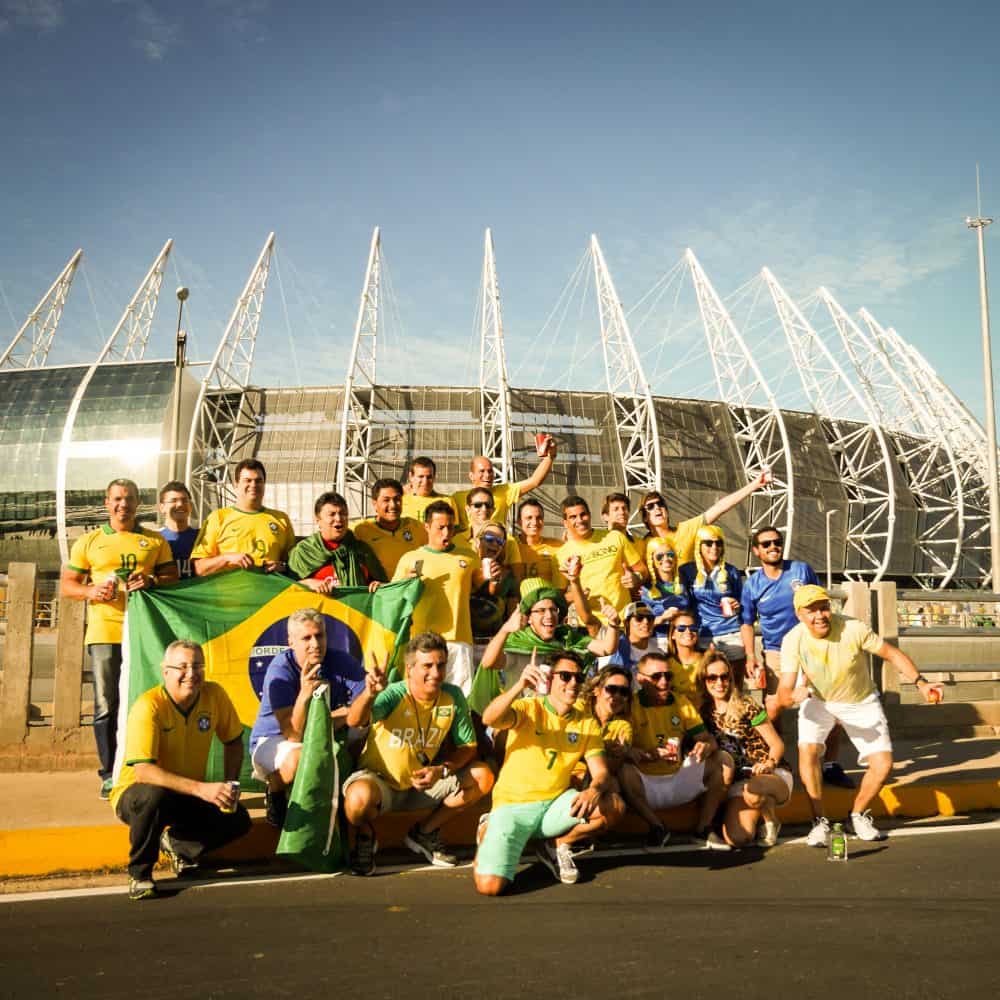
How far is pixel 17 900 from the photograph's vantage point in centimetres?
451

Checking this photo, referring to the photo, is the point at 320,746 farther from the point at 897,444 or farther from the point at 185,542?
the point at 897,444

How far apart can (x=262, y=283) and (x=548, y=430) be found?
2091cm

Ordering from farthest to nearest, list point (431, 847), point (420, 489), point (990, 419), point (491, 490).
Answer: point (990, 419), point (420, 489), point (491, 490), point (431, 847)

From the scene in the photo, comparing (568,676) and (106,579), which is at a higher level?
(106,579)

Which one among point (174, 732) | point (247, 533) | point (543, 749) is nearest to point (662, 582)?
point (543, 749)

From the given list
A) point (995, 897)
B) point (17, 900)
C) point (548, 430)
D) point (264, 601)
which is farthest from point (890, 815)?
point (548, 430)

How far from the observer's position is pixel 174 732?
477 centimetres

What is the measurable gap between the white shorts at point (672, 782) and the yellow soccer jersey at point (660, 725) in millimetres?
41

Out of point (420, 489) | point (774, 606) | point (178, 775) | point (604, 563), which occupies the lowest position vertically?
point (178, 775)

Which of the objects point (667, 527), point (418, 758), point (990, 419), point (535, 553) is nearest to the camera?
point (418, 758)

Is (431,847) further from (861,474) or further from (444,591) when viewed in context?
(861,474)

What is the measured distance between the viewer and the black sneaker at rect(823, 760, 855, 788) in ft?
22.8

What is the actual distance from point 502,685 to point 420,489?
2303mm

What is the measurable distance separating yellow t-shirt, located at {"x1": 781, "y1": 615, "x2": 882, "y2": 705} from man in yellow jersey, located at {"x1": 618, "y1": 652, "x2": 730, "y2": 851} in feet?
2.88
